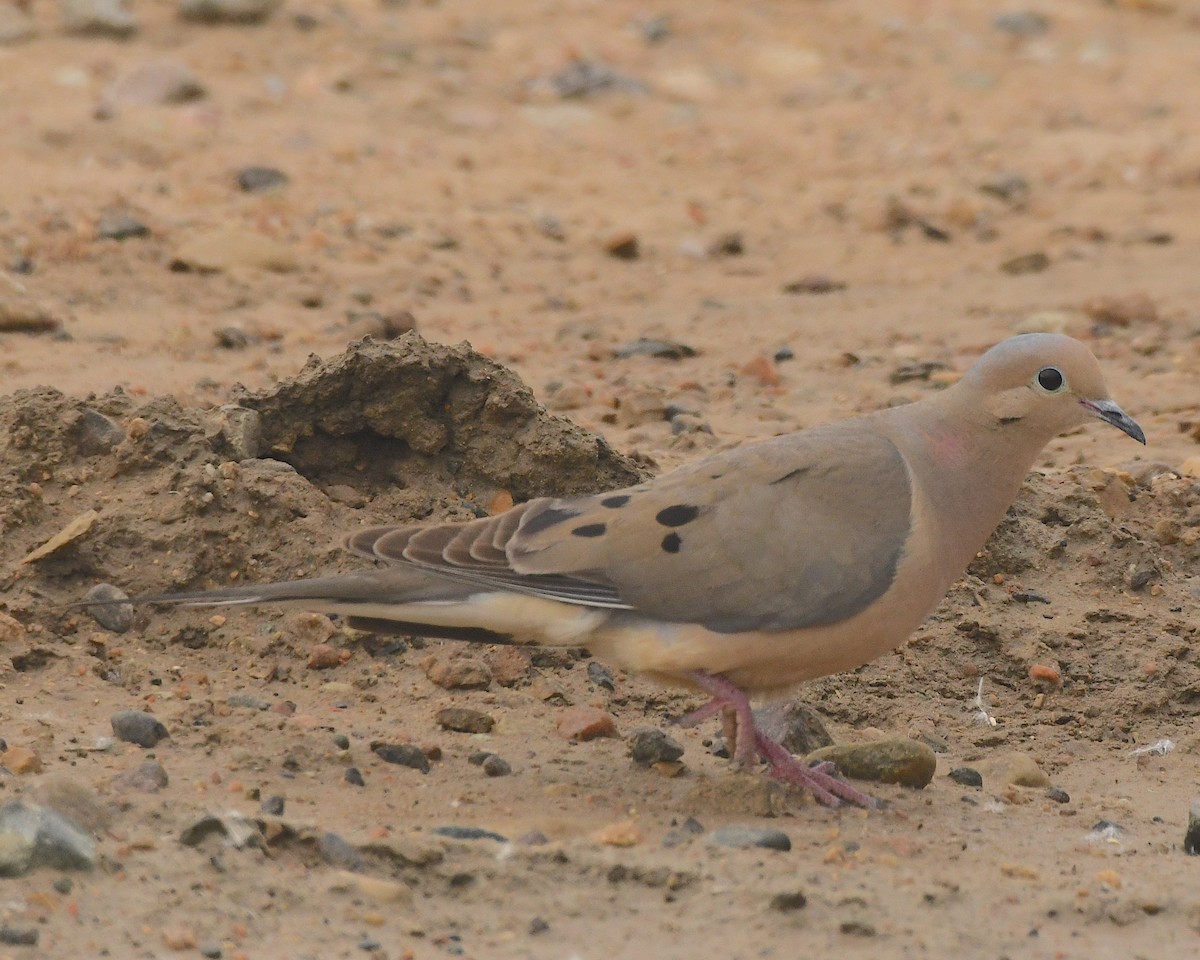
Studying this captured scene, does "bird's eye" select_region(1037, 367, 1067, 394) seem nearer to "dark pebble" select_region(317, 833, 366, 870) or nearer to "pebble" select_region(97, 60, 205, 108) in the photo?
"dark pebble" select_region(317, 833, 366, 870)

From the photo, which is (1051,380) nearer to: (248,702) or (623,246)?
(248,702)

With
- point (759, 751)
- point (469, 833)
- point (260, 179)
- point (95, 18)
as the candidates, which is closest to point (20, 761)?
point (469, 833)

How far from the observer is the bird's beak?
4.66m

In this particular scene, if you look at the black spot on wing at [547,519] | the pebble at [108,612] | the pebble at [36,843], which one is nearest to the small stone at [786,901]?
the black spot on wing at [547,519]

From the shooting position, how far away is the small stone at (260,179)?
937cm

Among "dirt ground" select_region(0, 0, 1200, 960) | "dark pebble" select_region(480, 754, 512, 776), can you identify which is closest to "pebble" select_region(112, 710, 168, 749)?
"dirt ground" select_region(0, 0, 1200, 960)

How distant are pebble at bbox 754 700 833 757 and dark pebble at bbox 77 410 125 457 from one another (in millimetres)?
1941

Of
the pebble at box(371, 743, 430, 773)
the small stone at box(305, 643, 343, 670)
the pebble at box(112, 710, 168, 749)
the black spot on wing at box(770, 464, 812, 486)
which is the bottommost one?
the small stone at box(305, 643, 343, 670)

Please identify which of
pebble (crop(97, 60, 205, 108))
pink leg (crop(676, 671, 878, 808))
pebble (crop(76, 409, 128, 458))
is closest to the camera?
pink leg (crop(676, 671, 878, 808))

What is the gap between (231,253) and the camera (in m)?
8.41

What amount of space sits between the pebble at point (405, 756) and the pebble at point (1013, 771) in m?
1.41

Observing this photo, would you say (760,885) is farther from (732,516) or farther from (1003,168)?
(1003,168)

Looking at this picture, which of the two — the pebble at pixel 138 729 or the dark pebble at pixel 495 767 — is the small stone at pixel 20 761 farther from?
the dark pebble at pixel 495 767

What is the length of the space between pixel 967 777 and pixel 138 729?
79.5 inches
